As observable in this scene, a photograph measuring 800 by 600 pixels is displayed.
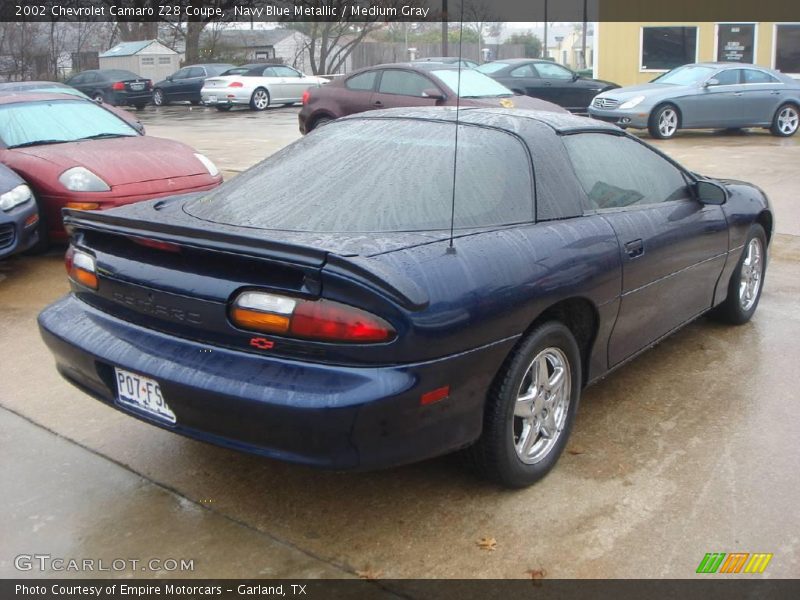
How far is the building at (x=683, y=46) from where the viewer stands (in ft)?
78.1

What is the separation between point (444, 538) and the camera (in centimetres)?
312

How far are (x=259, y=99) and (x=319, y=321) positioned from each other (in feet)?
79.1

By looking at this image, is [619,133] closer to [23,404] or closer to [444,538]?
[444,538]

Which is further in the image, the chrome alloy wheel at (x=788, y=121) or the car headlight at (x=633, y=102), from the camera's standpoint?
the chrome alloy wheel at (x=788, y=121)

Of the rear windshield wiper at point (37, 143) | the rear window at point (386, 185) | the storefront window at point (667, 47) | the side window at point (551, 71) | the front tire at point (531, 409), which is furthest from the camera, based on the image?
the storefront window at point (667, 47)

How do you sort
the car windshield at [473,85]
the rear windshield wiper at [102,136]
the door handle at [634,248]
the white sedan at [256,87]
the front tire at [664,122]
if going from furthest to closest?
the white sedan at [256,87] < the front tire at [664,122] < the car windshield at [473,85] < the rear windshield wiper at [102,136] < the door handle at [634,248]

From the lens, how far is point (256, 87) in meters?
25.7

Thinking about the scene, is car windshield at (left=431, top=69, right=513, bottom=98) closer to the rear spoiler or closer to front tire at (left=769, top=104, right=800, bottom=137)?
front tire at (left=769, top=104, right=800, bottom=137)

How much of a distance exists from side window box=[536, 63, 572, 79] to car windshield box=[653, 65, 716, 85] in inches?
Result: 99.5

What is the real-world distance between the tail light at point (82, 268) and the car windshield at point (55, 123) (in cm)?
444

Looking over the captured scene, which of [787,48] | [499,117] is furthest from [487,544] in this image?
[787,48]

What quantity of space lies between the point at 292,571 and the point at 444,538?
1.80 ft

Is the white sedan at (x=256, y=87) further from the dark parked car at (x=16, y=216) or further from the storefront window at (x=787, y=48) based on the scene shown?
the dark parked car at (x=16, y=216)

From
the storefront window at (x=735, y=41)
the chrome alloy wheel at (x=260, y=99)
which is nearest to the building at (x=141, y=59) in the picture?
the chrome alloy wheel at (x=260, y=99)
